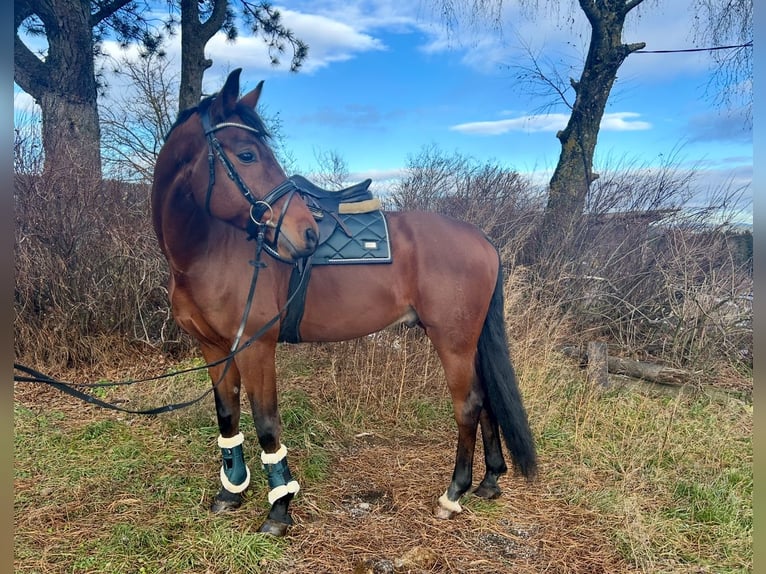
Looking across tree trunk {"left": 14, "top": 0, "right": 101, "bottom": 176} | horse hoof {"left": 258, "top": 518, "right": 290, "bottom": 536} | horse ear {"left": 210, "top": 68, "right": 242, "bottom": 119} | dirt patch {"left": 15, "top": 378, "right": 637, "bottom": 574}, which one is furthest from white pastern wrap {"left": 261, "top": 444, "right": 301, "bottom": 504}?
tree trunk {"left": 14, "top": 0, "right": 101, "bottom": 176}

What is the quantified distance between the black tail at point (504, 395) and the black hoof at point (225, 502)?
1.62 m

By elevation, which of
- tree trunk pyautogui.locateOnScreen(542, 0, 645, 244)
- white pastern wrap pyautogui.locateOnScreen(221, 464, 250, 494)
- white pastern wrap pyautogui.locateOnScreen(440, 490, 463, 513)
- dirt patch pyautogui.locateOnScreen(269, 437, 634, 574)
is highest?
tree trunk pyautogui.locateOnScreen(542, 0, 645, 244)

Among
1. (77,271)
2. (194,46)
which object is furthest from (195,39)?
(77,271)

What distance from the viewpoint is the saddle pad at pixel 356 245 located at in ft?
8.34

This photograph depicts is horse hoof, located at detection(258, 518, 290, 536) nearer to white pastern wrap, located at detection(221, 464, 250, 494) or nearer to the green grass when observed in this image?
white pastern wrap, located at detection(221, 464, 250, 494)

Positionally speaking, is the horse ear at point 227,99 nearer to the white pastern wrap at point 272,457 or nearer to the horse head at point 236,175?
the horse head at point 236,175

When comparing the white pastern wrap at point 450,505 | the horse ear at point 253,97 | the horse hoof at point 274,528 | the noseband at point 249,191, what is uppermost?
the horse ear at point 253,97

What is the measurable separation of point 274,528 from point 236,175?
1840 mm

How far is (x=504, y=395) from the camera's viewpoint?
8.76 ft

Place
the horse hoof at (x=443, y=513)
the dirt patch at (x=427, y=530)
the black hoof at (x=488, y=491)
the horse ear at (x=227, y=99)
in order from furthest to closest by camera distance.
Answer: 1. the black hoof at (x=488, y=491)
2. the horse hoof at (x=443, y=513)
3. the dirt patch at (x=427, y=530)
4. the horse ear at (x=227, y=99)

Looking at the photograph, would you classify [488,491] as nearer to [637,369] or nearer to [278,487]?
[278,487]

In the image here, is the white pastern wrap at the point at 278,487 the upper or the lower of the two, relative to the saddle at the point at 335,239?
lower

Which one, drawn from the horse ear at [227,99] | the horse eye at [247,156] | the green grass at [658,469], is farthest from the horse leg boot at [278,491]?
the horse ear at [227,99]

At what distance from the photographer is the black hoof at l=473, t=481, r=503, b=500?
110 inches
